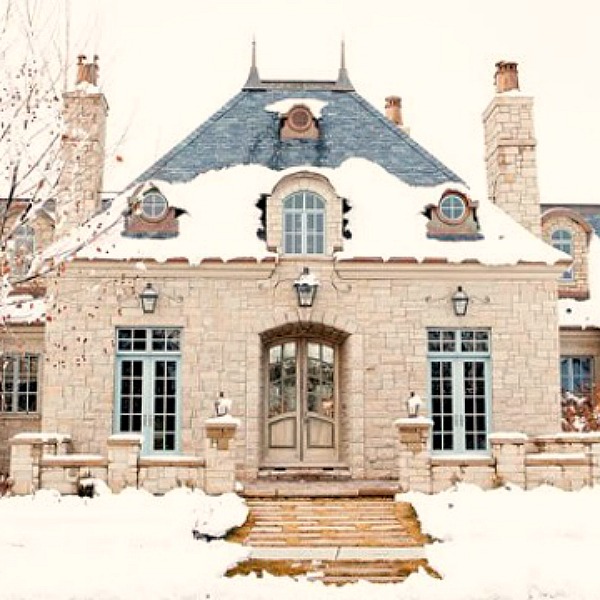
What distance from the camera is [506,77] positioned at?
19188mm

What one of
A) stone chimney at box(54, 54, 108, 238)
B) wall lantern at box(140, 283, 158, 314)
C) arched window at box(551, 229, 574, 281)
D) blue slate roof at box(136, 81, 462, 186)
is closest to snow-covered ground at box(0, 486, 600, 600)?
wall lantern at box(140, 283, 158, 314)

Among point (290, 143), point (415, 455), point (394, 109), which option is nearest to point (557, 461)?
point (415, 455)

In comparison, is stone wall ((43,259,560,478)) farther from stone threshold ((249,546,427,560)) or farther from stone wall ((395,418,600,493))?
stone threshold ((249,546,427,560))

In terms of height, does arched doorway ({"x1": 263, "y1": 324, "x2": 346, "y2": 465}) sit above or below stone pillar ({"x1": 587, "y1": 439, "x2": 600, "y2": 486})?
above

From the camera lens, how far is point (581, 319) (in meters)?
21.1

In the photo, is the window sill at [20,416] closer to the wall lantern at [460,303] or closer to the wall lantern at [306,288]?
the wall lantern at [306,288]

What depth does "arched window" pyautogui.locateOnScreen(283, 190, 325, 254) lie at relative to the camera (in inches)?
682

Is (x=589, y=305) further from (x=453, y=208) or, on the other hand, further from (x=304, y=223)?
(x=304, y=223)

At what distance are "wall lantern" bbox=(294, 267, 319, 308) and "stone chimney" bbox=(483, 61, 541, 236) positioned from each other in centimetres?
436

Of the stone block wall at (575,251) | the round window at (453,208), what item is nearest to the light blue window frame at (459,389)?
the round window at (453,208)

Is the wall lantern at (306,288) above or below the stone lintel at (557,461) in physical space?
above

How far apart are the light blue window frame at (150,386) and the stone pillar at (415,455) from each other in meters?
4.64

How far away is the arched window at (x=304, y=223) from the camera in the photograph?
17.3 meters

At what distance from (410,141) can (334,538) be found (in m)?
9.99
